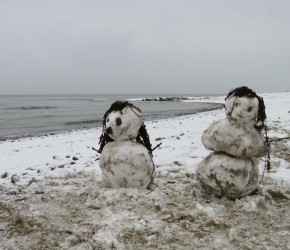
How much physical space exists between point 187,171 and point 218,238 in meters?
2.67

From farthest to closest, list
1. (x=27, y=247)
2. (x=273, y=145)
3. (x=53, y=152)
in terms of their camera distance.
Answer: (x=53, y=152) < (x=273, y=145) < (x=27, y=247)

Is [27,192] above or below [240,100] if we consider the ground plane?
below

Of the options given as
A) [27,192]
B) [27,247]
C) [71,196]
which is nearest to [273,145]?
[71,196]

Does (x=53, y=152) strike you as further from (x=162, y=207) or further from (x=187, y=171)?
(x=162, y=207)

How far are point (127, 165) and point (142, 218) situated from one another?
1041 millimetres

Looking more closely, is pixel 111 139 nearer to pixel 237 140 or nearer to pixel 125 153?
pixel 125 153

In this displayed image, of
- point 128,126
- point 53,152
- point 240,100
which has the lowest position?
point 53,152

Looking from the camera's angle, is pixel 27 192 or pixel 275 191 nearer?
pixel 275 191

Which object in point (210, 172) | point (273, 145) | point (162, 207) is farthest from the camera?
point (273, 145)

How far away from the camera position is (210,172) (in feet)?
15.6

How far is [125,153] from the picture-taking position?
4.90 metres

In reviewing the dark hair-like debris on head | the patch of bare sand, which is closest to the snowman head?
the patch of bare sand

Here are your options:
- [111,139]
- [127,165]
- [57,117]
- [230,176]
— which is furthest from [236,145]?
[57,117]

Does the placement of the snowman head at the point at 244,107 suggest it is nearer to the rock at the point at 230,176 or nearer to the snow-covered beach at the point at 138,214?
the rock at the point at 230,176
